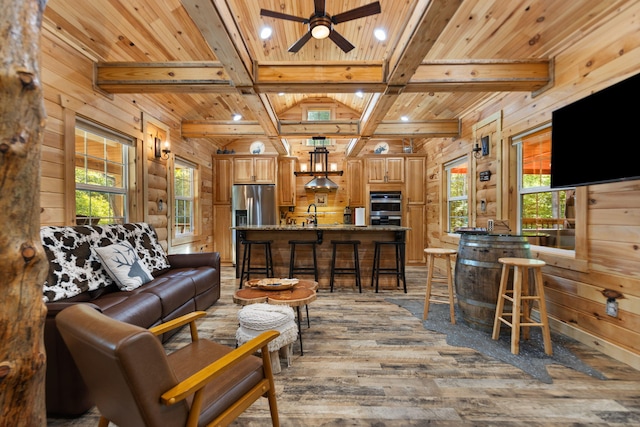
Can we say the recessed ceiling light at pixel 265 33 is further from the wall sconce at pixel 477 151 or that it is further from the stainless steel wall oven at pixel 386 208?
the stainless steel wall oven at pixel 386 208

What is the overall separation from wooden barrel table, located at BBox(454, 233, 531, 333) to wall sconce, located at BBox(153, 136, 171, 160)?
14.0 ft

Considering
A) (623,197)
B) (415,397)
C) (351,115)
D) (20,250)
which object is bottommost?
(415,397)

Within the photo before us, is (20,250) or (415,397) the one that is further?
(415,397)

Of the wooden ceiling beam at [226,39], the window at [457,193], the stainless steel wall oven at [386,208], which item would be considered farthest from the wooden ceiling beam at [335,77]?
the stainless steel wall oven at [386,208]

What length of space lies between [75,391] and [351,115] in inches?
261

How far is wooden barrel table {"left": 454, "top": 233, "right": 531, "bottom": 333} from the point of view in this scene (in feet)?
8.32

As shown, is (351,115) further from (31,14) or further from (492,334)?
(31,14)

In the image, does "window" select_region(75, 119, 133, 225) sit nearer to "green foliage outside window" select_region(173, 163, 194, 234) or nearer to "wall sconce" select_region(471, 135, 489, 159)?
"green foliage outside window" select_region(173, 163, 194, 234)

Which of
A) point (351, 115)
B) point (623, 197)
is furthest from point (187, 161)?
point (623, 197)

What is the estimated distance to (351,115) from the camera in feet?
22.2

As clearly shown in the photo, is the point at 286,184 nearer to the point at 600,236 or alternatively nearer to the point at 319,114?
the point at 319,114

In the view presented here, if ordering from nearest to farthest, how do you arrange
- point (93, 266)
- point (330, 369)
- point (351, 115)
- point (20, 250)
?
point (20, 250)
point (330, 369)
point (93, 266)
point (351, 115)

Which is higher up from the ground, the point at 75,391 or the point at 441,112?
the point at 441,112

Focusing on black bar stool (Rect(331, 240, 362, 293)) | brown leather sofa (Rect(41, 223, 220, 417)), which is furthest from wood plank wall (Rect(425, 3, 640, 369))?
brown leather sofa (Rect(41, 223, 220, 417))
